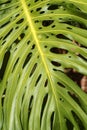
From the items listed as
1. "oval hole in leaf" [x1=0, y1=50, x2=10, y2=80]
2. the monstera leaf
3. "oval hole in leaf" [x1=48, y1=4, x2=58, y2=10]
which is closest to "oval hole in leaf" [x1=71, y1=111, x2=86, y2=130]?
the monstera leaf

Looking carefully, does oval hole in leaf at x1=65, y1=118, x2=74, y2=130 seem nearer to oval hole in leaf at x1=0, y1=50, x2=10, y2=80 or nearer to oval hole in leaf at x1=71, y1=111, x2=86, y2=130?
oval hole in leaf at x1=71, y1=111, x2=86, y2=130

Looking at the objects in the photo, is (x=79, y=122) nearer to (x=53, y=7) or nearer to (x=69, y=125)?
(x=69, y=125)

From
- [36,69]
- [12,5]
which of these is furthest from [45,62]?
[12,5]

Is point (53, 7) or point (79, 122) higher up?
point (53, 7)

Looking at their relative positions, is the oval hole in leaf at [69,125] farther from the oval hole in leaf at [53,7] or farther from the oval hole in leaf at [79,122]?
the oval hole in leaf at [53,7]

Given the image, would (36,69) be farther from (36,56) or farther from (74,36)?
(74,36)

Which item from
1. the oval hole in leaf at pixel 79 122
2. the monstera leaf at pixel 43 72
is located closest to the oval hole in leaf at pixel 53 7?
the monstera leaf at pixel 43 72

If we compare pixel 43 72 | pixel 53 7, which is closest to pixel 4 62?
pixel 43 72

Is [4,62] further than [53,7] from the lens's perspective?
No
